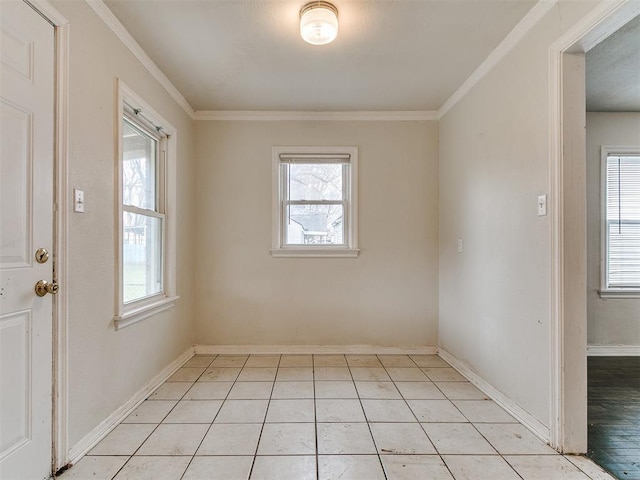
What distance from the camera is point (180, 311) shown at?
9.53ft

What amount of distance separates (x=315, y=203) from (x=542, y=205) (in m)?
2.02

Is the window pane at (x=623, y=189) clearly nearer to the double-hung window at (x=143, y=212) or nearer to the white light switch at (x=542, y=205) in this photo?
the white light switch at (x=542, y=205)

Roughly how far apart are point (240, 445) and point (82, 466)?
2.50ft

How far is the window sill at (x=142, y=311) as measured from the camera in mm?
1946

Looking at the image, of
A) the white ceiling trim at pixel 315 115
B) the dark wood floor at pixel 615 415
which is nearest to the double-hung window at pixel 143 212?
the white ceiling trim at pixel 315 115

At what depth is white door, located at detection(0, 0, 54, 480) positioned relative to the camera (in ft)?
4.13

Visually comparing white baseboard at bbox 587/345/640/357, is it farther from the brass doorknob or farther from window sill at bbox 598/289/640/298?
the brass doorknob

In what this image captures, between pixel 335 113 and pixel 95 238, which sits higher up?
pixel 335 113

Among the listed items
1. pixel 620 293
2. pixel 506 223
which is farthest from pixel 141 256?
pixel 620 293

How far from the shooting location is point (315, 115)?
321 cm

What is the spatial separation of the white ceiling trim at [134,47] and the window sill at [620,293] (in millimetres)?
4478

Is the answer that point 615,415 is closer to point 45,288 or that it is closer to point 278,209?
point 278,209

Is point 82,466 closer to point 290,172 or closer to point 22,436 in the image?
point 22,436

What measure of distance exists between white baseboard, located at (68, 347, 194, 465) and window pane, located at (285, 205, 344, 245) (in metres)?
1.65
